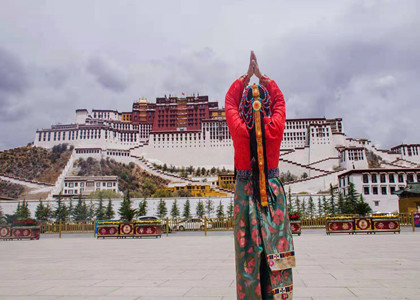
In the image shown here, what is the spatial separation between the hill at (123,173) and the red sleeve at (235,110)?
63995mm

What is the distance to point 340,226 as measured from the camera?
1692cm

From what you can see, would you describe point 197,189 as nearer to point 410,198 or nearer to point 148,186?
point 148,186

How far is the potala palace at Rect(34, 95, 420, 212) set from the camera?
7275cm

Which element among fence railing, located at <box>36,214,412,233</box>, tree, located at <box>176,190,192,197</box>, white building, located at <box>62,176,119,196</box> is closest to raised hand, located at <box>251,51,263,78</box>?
fence railing, located at <box>36,214,412,233</box>

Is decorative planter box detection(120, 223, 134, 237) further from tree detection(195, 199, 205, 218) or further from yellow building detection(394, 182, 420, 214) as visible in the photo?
tree detection(195, 199, 205, 218)

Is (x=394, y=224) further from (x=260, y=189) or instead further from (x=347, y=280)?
(x=260, y=189)

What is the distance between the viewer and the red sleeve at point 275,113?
11.1ft

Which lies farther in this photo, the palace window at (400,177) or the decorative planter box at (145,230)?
the palace window at (400,177)

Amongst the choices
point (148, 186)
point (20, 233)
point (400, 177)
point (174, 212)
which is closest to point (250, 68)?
point (20, 233)

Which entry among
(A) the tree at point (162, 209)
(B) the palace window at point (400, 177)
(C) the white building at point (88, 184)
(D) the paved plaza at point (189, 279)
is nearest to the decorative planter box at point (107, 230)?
(D) the paved plaza at point (189, 279)

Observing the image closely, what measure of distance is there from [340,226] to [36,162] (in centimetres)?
8092

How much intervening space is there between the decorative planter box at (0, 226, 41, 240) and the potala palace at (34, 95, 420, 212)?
49595 mm

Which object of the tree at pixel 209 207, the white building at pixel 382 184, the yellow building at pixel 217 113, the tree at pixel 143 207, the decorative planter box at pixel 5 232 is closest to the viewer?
the decorative planter box at pixel 5 232

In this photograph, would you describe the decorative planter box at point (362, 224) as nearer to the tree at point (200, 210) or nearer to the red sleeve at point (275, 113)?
the red sleeve at point (275, 113)
